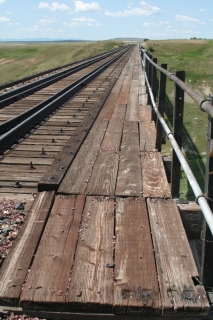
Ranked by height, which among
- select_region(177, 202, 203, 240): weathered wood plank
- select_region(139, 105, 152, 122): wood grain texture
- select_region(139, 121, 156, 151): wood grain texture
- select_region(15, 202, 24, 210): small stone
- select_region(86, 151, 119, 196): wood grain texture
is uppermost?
select_region(139, 105, 152, 122): wood grain texture

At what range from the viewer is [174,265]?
99.5 inches

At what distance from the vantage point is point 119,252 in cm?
268

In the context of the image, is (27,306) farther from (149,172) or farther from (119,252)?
(149,172)

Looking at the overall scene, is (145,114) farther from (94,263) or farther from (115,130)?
(94,263)

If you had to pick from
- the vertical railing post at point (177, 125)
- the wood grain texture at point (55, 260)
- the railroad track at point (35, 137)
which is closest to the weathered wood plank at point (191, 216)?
the vertical railing post at point (177, 125)

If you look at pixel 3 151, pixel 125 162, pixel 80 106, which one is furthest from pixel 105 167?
pixel 80 106

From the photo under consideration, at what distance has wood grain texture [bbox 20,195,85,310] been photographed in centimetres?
221

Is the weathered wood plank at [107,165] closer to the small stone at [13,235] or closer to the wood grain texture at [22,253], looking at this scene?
the wood grain texture at [22,253]

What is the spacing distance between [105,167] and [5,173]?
1.13m

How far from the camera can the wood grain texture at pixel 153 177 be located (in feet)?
11.9

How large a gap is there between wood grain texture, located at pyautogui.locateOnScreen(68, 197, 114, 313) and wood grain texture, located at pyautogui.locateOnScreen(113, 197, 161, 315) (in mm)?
56

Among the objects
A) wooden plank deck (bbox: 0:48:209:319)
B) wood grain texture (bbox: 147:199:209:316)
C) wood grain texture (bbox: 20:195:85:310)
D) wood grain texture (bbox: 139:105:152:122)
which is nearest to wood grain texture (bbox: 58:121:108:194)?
wooden plank deck (bbox: 0:48:209:319)

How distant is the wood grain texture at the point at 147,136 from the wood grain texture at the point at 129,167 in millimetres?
81

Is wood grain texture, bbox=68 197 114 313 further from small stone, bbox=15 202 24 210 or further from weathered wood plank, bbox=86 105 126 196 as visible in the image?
small stone, bbox=15 202 24 210
